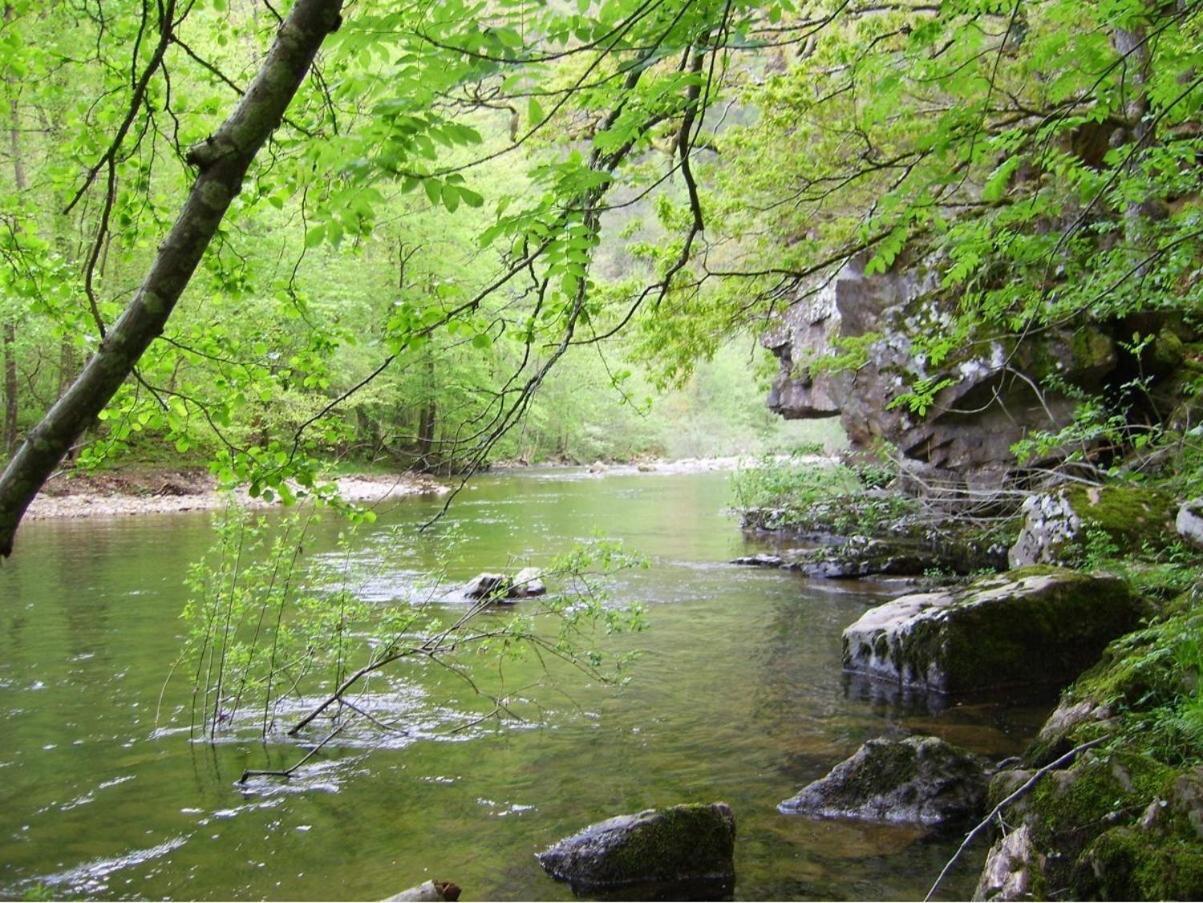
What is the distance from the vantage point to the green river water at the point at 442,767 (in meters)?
5.14

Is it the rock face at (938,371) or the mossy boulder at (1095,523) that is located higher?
the rock face at (938,371)

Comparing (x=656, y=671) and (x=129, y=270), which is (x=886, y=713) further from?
(x=129, y=270)

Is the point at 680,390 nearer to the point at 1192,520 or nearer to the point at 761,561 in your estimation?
the point at 1192,520

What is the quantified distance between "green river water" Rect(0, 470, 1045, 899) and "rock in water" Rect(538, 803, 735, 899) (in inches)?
5.5

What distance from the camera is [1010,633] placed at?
8.34m

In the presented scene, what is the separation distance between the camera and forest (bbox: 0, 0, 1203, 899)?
265cm

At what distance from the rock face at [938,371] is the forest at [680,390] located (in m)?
0.09

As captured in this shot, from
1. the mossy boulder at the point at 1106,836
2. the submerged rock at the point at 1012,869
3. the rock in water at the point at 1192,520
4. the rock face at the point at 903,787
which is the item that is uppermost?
the rock in water at the point at 1192,520

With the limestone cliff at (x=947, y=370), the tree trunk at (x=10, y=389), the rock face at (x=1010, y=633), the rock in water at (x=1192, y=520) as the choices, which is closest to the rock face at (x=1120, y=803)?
the rock in water at (x=1192, y=520)

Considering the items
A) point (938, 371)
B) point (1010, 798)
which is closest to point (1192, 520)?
point (1010, 798)

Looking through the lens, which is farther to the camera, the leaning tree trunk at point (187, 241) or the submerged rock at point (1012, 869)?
the submerged rock at point (1012, 869)

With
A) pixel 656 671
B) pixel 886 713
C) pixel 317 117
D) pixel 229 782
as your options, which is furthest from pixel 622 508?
pixel 317 117

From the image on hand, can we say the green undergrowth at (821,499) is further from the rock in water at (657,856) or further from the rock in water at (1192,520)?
the rock in water at (657,856)

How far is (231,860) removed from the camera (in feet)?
17.3
